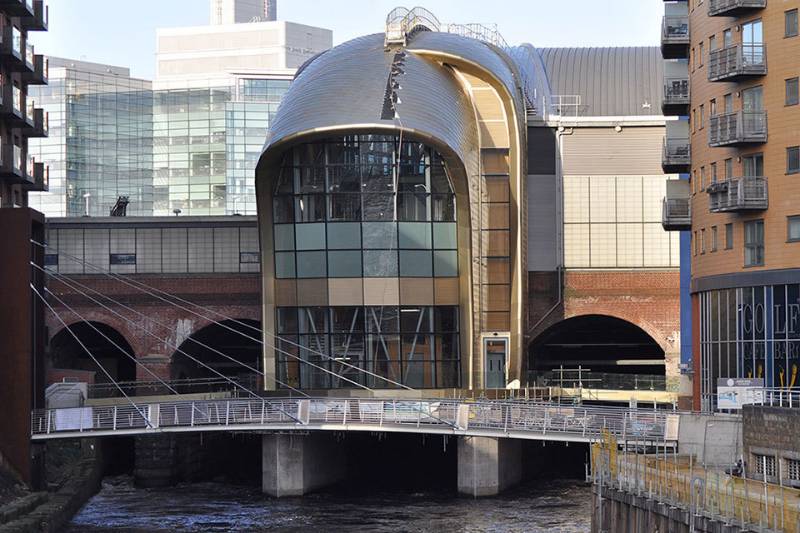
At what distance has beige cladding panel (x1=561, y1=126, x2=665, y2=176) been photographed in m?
92.9

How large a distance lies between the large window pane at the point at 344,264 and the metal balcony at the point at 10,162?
596 inches

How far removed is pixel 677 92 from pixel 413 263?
1574 centimetres

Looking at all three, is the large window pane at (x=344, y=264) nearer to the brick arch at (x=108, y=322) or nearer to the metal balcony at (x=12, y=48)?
the brick arch at (x=108, y=322)

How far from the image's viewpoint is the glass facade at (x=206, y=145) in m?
184

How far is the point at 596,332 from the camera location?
101 meters

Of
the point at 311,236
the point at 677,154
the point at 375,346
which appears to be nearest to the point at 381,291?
the point at 375,346

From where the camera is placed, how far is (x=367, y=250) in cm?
8400

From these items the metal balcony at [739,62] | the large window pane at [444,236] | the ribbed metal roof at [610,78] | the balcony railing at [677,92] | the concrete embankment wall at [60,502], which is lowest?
the concrete embankment wall at [60,502]

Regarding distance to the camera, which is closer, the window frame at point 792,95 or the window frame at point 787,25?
the window frame at point 792,95

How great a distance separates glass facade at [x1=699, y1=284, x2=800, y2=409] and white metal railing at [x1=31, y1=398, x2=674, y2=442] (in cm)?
477

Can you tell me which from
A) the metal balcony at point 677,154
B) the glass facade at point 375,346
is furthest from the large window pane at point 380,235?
the metal balcony at point 677,154

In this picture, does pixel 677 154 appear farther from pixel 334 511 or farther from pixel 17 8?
pixel 17 8

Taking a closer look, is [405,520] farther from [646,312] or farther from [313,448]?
[646,312]

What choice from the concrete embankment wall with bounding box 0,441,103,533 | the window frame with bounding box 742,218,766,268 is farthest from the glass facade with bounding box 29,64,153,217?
the window frame with bounding box 742,218,766,268
